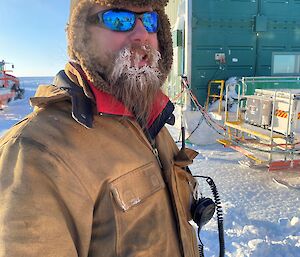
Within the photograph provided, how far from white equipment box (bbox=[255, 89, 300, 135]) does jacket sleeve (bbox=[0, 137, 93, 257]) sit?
4.92 meters

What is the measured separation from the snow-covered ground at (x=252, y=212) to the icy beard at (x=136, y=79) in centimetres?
260

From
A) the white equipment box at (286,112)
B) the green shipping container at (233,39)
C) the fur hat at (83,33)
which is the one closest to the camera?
the fur hat at (83,33)

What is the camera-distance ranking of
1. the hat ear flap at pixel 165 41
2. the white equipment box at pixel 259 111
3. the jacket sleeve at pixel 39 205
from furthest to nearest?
the white equipment box at pixel 259 111 → the hat ear flap at pixel 165 41 → the jacket sleeve at pixel 39 205

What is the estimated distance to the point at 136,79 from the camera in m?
1.43

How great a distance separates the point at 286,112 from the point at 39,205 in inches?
208

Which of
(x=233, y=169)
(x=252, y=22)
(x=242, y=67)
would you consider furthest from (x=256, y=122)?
(x=252, y=22)

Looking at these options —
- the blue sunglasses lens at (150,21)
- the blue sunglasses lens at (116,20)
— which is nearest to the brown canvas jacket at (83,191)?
the blue sunglasses lens at (116,20)

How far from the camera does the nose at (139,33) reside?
1.44 m

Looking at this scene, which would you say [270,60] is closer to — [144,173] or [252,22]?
[252,22]

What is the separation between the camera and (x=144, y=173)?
52.1 inches

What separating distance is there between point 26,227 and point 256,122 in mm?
5947

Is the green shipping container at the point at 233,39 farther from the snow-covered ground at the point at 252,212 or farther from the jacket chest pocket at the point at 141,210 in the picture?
the jacket chest pocket at the point at 141,210

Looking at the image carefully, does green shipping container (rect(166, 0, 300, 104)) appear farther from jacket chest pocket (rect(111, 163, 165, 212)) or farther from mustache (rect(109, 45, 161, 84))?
jacket chest pocket (rect(111, 163, 165, 212))

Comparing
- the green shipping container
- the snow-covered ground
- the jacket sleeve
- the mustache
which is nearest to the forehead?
the mustache
